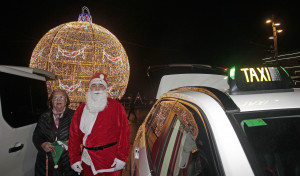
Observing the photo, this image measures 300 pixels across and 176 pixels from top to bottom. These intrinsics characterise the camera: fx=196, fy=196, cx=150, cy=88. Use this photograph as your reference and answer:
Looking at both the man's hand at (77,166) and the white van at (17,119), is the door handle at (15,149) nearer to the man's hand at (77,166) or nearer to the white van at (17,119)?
the white van at (17,119)

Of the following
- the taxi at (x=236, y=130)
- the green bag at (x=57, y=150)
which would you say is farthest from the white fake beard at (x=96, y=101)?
the taxi at (x=236, y=130)

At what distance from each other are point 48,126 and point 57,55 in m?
4.21

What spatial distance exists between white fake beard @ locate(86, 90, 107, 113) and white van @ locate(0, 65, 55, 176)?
0.91m

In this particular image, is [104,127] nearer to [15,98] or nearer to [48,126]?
[48,126]

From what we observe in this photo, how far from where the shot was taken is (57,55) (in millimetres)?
6285

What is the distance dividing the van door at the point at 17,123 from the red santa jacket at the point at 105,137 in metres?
0.64

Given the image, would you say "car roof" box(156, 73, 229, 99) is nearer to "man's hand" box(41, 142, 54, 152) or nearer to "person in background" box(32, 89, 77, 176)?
"person in background" box(32, 89, 77, 176)

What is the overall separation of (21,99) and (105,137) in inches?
52.5

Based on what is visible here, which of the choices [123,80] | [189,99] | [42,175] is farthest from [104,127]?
[123,80]

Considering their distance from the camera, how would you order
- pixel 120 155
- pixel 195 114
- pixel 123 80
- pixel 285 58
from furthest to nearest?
pixel 285 58 < pixel 123 80 < pixel 120 155 < pixel 195 114

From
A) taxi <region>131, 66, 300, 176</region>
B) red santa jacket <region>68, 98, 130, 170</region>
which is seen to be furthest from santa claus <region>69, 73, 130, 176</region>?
taxi <region>131, 66, 300, 176</region>

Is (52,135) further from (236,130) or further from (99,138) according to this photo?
(236,130)

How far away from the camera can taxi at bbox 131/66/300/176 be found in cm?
95

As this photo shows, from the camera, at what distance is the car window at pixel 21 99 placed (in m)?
2.38
